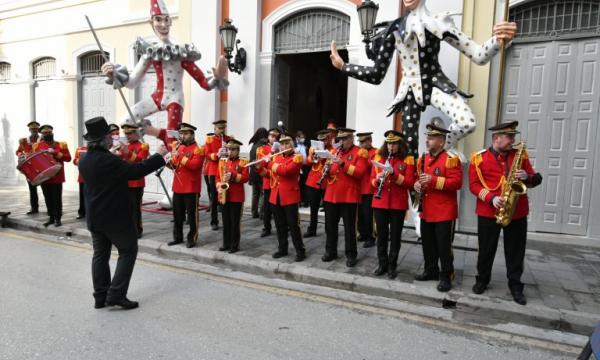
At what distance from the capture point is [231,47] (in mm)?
8844

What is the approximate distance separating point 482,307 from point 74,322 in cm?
404

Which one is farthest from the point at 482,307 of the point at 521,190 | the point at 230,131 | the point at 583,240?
the point at 230,131

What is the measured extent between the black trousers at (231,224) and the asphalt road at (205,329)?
1.22 metres

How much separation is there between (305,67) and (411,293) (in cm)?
886

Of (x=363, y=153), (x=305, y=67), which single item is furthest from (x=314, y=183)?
(x=305, y=67)

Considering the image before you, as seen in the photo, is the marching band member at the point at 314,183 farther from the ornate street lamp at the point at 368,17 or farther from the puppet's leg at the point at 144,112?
the puppet's leg at the point at 144,112

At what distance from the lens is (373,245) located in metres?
6.62

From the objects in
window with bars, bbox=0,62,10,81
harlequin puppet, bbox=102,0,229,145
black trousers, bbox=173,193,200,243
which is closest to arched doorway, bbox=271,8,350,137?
harlequin puppet, bbox=102,0,229,145

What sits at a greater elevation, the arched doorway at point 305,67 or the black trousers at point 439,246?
the arched doorway at point 305,67

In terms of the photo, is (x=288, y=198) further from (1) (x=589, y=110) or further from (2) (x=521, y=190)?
(1) (x=589, y=110)

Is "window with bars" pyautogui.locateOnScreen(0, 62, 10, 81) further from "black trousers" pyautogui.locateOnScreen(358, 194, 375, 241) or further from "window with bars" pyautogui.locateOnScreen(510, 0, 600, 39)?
"window with bars" pyautogui.locateOnScreen(510, 0, 600, 39)

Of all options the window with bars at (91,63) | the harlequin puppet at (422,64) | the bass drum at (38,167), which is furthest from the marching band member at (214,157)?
the window with bars at (91,63)

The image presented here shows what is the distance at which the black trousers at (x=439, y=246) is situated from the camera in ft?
15.3

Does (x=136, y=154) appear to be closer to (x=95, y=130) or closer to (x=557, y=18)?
(x=95, y=130)
